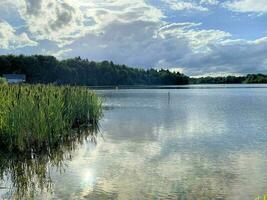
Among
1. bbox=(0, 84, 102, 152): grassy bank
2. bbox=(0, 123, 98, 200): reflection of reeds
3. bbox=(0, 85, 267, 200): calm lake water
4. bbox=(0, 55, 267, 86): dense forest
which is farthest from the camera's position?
bbox=(0, 55, 267, 86): dense forest

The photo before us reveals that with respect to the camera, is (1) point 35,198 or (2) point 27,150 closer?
(1) point 35,198

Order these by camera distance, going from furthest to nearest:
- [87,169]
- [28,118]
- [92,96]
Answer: [92,96] < [28,118] < [87,169]

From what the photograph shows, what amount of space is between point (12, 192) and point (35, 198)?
82 cm

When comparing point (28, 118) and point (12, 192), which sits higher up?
point (28, 118)

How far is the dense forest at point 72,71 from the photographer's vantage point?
121562 mm

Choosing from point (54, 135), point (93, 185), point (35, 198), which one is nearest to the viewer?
point (35, 198)

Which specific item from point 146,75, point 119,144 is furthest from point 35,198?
point 146,75

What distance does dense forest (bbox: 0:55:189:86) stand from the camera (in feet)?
399

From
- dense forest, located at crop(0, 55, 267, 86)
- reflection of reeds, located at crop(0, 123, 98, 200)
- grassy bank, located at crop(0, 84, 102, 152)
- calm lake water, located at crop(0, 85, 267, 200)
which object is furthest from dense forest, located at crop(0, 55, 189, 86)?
reflection of reeds, located at crop(0, 123, 98, 200)

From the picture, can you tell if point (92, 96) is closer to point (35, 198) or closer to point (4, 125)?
point (4, 125)

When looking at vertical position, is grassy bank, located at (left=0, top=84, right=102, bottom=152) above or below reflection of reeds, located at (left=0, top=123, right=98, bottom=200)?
above

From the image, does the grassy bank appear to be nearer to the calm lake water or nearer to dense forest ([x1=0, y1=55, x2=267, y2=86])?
the calm lake water

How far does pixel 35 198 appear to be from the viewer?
28.2ft

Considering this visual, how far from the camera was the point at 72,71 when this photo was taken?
143250 mm
